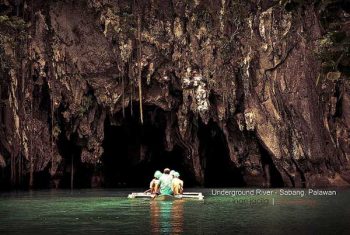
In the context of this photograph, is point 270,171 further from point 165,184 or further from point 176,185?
point 165,184

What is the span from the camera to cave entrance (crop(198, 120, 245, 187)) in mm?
27734

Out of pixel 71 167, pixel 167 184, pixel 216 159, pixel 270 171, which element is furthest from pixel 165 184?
pixel 216 159

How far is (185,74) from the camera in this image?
23.9 m

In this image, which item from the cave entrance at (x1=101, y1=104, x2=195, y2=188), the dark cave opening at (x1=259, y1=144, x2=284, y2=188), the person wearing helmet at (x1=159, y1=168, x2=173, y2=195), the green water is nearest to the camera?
the green water

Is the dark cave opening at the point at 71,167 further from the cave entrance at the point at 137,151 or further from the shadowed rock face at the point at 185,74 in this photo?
the shadowed rock face at the point at 185,74

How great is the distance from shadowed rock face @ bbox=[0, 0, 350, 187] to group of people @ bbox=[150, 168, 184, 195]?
7526mm

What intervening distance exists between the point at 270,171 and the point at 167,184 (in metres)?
12.0

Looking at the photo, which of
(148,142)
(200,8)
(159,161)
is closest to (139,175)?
(159,161)

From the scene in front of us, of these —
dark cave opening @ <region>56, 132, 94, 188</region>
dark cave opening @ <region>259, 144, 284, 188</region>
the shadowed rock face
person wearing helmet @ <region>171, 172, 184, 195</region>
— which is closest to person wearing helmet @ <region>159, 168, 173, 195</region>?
person wearing helmet @ <region>171, 172, 184, 195</region>

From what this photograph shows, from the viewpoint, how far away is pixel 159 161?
32.8 meters

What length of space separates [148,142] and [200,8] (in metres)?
9.45

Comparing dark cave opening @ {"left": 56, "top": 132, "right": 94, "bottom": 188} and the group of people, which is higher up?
dark cave opening @ {"left": 56, "top": 132, "right": 94, "bottom": 188}

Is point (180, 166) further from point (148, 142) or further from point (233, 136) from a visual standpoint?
point (233, 136)

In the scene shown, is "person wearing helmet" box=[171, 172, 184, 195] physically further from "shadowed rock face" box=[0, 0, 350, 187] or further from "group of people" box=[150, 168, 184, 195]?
"shadowed rock face" box=[0, 0, 350, 187]
